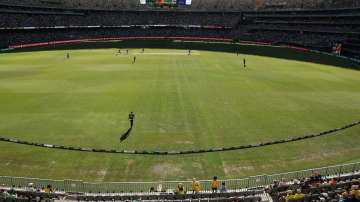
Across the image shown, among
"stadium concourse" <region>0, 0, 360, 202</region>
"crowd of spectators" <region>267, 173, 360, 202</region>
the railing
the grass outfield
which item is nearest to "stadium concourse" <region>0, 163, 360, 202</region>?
"crowd of spectators" <region>267, 173, 360, 202</region>

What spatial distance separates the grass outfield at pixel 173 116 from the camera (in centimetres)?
2408

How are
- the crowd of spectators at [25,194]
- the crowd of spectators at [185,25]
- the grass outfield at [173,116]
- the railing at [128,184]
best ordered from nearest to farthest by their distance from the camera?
the crowd of spectators at [25,194]
the railing at [128,184]
the grass outfield at [173,116]
the crowd of spectators at [185,25]

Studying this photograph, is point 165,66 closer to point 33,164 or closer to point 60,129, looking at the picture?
point 60,129

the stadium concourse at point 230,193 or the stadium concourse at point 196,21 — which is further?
the stadium concourse at point 196,21

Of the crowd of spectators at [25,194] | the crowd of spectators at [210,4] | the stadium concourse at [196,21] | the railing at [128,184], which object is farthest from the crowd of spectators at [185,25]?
the crowd of spectators at [25,194]

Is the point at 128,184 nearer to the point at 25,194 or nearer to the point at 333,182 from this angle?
the point at 25,194

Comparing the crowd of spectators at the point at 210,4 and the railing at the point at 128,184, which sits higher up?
the crowd of spectators at the point at 210,4

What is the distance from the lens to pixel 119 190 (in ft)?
66.4

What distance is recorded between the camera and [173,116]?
1315 inches

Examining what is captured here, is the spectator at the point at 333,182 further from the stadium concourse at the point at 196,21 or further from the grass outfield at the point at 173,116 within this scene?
the stadium concourse at the point at 196,21

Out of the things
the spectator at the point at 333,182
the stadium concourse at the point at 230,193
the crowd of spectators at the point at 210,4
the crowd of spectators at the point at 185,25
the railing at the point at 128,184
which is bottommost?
the railing at the point at 128,184

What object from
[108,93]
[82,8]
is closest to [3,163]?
[108,93]

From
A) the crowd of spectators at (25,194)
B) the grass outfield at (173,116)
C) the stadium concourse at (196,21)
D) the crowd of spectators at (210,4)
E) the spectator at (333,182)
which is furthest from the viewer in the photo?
the crowd of spectators at (210,4)

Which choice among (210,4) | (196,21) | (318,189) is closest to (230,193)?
(318,189)
